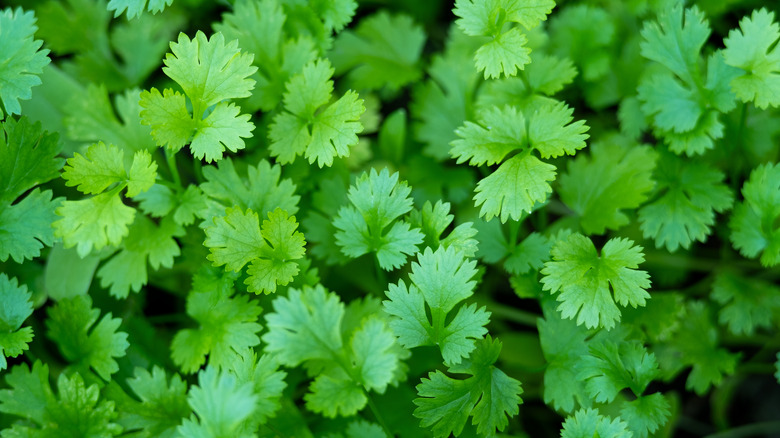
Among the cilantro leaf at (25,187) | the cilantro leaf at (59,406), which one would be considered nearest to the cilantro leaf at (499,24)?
the cilantro leaf at (25,187)

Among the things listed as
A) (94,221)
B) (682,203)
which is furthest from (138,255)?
(682,203)

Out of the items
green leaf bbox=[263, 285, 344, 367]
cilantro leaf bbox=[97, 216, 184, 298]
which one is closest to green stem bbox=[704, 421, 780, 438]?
green leaf bbox=[263, 285, 344, 367]

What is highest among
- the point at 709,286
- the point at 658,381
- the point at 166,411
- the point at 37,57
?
the point at 37,57

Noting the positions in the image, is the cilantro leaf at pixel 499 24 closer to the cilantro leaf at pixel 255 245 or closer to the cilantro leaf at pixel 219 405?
the cilantro leaf at pixel 255 245

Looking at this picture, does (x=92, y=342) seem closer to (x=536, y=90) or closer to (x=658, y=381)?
(x=536, y=90)

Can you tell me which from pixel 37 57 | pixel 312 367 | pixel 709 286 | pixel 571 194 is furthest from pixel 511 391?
pixel 37 57

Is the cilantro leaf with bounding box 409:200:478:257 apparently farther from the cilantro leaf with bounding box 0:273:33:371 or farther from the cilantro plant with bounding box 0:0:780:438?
the cilantro leaf with bounding box 0:273:33:371

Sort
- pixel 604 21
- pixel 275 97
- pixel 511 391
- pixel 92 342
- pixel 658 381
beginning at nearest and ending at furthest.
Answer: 1. pixel 511 391
2. pixel 92 342
3. pixel 275 97
4. pixel 604 21
5. pixel 658 381
